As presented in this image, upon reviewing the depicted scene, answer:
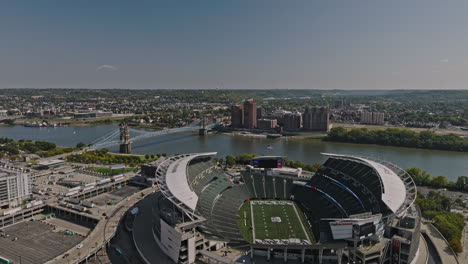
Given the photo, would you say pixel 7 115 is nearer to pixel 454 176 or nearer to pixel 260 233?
pixel 260 233

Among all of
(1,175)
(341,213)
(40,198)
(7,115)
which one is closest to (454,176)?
(341,213)

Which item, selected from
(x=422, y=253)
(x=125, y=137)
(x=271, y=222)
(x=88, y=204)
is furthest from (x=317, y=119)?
(x=88, y=204)

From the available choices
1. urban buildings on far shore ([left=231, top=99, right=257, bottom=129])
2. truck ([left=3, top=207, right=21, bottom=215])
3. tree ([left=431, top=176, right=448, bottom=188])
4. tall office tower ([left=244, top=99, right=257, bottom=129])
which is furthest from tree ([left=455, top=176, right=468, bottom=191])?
tall office tower ([left=244, top=99, right=257, bottom=129])

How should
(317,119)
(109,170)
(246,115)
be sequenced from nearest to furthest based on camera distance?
(109,170)
(317,119)
(246,115)

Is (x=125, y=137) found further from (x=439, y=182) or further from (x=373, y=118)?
(x=373, y=118)

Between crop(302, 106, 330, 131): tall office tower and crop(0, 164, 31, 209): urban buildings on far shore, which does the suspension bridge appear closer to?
crop(0, 164, 31, 209): urban buildings on far shore
